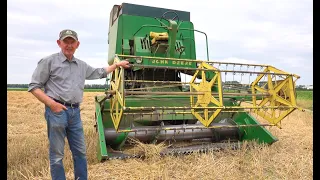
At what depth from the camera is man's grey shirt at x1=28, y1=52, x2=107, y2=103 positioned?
2.76 metres

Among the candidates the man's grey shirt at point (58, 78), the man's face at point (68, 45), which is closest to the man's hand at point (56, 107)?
the man's grey shirt at point (58, 78)

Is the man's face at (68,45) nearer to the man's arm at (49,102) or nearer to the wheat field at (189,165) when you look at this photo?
the man's arm at (49,102)

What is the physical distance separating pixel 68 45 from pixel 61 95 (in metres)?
0.49

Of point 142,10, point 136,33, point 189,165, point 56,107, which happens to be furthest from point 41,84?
point 142,10

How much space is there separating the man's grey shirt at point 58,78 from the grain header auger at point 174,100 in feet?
2.13

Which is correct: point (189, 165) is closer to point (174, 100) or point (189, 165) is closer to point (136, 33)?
point (174, 100)

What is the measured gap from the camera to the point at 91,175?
3.21 meters

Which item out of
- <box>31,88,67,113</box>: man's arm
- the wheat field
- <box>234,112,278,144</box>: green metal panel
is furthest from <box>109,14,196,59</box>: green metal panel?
<box>31,88,67,113</box>: man's arm

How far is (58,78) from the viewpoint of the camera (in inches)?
111

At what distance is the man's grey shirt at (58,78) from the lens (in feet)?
9.05

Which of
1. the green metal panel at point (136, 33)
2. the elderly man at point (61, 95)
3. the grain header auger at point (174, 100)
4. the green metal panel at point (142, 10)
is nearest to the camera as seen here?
the elderly man at point (61, 95)

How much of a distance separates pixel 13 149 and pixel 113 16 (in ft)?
11.7
